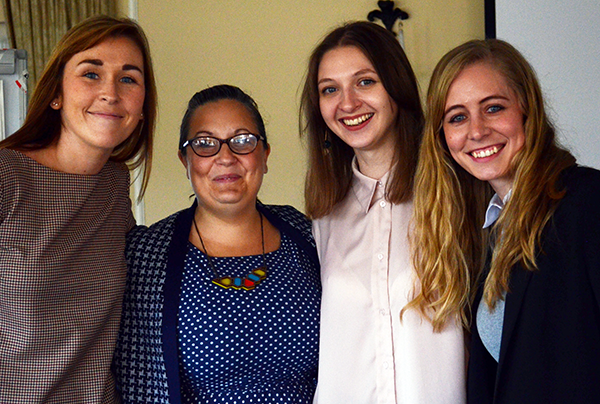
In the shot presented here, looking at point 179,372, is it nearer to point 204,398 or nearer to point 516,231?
point 204,398

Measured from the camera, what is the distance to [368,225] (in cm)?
217

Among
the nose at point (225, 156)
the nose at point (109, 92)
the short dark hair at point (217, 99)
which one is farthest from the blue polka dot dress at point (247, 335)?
the nose at point (109, 92)

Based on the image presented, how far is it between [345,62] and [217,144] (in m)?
0.47

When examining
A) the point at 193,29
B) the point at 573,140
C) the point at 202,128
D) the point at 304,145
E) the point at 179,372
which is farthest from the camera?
the point at 193,29

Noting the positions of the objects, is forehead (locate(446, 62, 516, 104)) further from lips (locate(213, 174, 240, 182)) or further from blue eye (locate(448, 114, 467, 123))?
lips (locate(213, 174, 240, 182))

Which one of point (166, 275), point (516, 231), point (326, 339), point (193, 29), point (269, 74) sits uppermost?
point (193, 29)

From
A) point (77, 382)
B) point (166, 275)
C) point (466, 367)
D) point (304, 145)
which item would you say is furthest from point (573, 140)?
point (77, 382)

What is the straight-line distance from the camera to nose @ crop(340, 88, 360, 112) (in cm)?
212

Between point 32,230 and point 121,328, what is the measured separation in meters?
0.42

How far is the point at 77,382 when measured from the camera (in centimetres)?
188

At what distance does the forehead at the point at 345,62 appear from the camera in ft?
7.04

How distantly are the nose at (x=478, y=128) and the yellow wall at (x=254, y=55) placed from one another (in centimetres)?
258

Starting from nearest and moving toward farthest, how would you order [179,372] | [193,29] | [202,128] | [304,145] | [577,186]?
[577,186] < [179,372] < [202,128] < [304,145] < [193,29]

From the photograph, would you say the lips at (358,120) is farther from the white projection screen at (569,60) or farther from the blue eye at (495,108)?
the white projection screen at (569,60)
